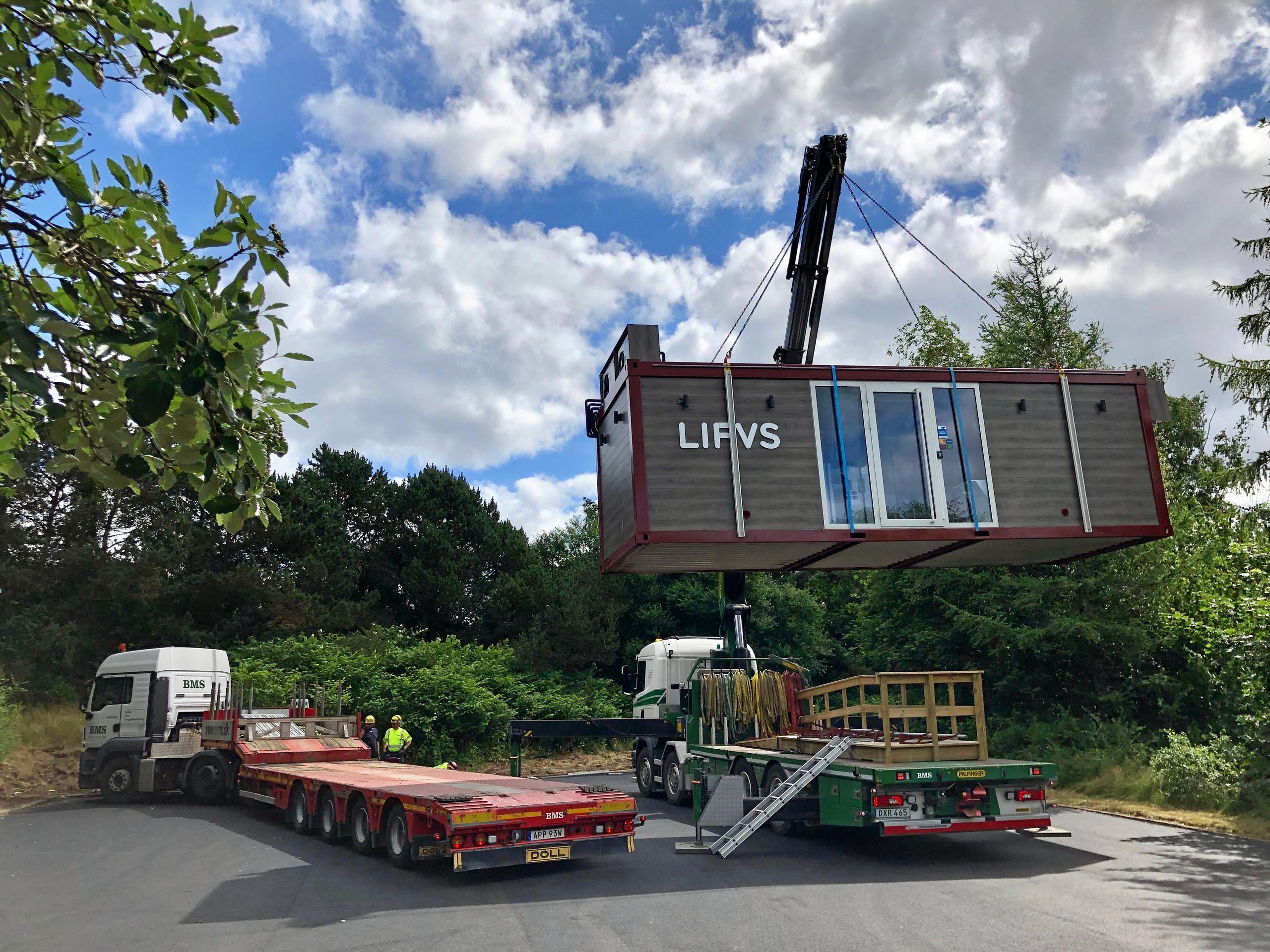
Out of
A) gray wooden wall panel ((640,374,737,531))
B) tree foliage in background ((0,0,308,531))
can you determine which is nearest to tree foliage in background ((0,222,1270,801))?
tree foliage in background ((0,0,308,531))

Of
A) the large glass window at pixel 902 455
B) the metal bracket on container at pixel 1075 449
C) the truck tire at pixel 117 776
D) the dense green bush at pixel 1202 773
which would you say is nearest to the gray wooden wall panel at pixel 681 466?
the large glass window at pixel 902 455

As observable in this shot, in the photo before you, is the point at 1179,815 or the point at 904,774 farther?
the point at 1179,815

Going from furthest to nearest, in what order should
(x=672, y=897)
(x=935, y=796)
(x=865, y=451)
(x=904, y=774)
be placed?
(x=865, y=451), (x=935, y=796), (x=904, y=774), (x=672, y=897)

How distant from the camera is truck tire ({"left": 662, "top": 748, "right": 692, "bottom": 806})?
17.3 meters

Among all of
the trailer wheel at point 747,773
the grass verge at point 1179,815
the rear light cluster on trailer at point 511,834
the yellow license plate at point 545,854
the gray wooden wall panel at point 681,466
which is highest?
the gray wooden wall panel at point 681,466

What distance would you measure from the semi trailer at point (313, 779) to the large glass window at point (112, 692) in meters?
0.03

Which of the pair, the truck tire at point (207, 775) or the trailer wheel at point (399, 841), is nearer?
the trailer wheel at point (399, 841)

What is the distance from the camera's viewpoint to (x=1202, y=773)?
1479 centimetres

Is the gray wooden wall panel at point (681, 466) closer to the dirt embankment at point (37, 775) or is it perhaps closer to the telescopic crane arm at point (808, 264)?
the telescopic crane arm at point (808, 264)

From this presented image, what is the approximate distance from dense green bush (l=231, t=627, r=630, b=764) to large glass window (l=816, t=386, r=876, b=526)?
1621 cm

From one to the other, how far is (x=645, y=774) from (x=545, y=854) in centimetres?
911

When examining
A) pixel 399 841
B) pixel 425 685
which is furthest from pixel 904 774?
pixel 425 685

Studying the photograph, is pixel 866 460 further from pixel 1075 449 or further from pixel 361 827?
pixel 361 827

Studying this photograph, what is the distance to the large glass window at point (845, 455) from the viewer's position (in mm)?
11039
